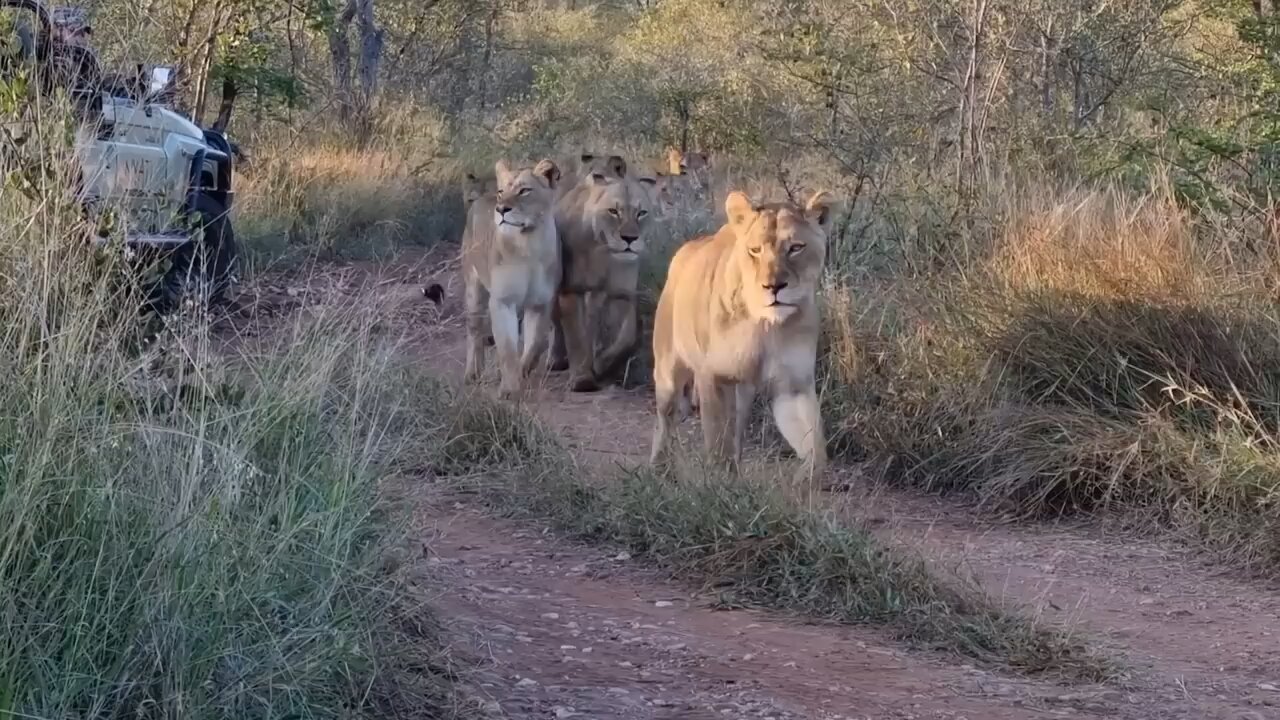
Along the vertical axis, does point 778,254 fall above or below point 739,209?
below

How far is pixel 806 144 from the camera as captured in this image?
35.4ft

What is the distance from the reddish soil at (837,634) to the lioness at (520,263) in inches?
62.3

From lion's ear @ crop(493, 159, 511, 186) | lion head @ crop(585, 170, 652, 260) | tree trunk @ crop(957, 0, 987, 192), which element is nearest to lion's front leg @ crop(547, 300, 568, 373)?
lion head @ crop(585, 170, 652, 260)

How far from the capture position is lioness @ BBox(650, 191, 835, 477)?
237 inches

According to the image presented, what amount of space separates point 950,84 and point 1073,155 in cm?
127

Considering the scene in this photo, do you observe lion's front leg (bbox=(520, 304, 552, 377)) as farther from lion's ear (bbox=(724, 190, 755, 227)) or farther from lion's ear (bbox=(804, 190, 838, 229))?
lion's ear (bbox=(804, 190, 838, 229))

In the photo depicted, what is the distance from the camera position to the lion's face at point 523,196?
819cm

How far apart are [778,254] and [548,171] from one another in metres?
2.64

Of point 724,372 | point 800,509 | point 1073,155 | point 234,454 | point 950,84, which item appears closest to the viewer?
point 234,454

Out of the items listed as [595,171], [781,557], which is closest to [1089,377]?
[781,557]

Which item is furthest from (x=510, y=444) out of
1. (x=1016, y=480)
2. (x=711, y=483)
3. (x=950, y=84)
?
(x=950, y=84)

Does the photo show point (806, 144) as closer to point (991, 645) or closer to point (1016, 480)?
point (1016, 480)

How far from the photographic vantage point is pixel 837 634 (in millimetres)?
4711

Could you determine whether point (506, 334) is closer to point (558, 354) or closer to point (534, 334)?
point (534, 334)
